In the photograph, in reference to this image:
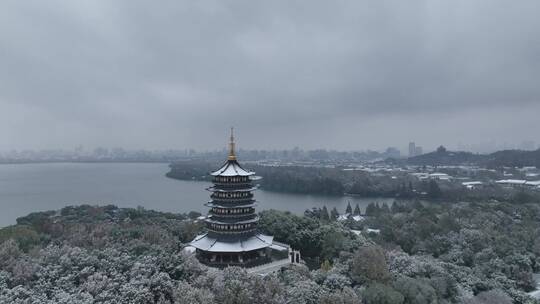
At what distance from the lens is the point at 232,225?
712 inches

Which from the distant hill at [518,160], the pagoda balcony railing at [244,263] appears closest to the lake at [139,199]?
the pagoda balcony railing at [244,263]

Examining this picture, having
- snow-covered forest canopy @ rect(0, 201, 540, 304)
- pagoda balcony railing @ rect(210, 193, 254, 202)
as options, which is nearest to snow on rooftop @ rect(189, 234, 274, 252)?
snow-covered forest canopy @ rect(0, 201, 540, 304)

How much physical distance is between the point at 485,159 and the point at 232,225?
10714 centimetres

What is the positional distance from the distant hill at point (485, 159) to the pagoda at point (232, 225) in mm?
80625

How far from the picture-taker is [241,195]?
60.7 feet

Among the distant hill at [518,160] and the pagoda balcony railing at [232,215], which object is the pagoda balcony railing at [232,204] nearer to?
the pagoda balcony railing at [232,215]

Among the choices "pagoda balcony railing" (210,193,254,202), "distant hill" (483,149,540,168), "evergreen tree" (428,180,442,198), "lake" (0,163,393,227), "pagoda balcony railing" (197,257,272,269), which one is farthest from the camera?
"distant hill" (483,149,540,168)

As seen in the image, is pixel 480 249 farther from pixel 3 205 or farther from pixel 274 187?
pixel 3 205

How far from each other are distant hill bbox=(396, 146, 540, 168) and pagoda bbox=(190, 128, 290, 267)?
80625mm

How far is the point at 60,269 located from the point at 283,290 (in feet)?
24.4

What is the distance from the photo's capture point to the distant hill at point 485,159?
85.7 metres

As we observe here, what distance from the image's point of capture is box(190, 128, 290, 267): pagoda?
17.7 metres

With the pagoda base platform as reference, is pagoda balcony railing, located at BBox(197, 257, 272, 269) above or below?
below

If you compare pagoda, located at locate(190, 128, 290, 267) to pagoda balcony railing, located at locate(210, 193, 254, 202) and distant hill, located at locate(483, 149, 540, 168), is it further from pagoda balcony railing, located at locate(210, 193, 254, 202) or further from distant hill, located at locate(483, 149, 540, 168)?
distant hill, located at locate(483, 149, 540, 168)
